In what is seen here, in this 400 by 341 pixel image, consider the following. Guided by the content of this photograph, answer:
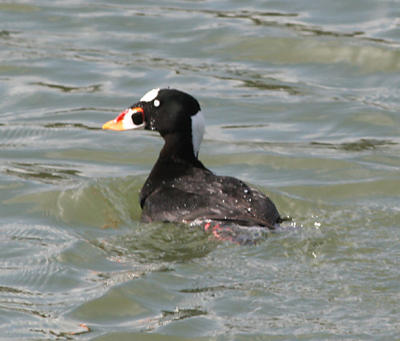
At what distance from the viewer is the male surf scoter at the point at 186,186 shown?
8094 millimetres

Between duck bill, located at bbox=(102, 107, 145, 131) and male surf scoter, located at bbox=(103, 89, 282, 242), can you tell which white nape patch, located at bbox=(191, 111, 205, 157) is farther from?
duck bill, located at bbox=(102, 107, 145, 131)

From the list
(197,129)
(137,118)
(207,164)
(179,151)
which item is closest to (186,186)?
A: (179,151)

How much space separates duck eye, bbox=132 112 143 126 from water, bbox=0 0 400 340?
0.71 meters

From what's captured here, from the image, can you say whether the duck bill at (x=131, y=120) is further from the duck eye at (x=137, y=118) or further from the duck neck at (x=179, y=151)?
the duck neck at (x=179, y=151)

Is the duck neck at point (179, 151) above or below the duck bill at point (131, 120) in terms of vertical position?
below

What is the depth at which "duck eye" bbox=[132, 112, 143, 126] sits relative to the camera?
9.43m

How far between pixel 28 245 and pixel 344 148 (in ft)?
13.8

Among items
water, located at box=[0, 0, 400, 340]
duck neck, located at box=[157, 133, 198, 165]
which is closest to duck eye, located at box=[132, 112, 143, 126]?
duck neck, located at box=[157, 133, 198, 165]

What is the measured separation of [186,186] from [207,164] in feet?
6.93

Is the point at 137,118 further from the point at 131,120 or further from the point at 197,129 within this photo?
the point at 197,129

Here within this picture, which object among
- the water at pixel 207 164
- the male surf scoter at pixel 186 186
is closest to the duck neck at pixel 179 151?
the male surf scoter at pixel 186 186

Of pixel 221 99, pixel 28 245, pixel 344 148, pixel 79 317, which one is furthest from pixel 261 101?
pixel 79 317

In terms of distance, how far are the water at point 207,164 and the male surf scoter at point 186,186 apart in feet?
0.52

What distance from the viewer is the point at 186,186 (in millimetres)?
8672
